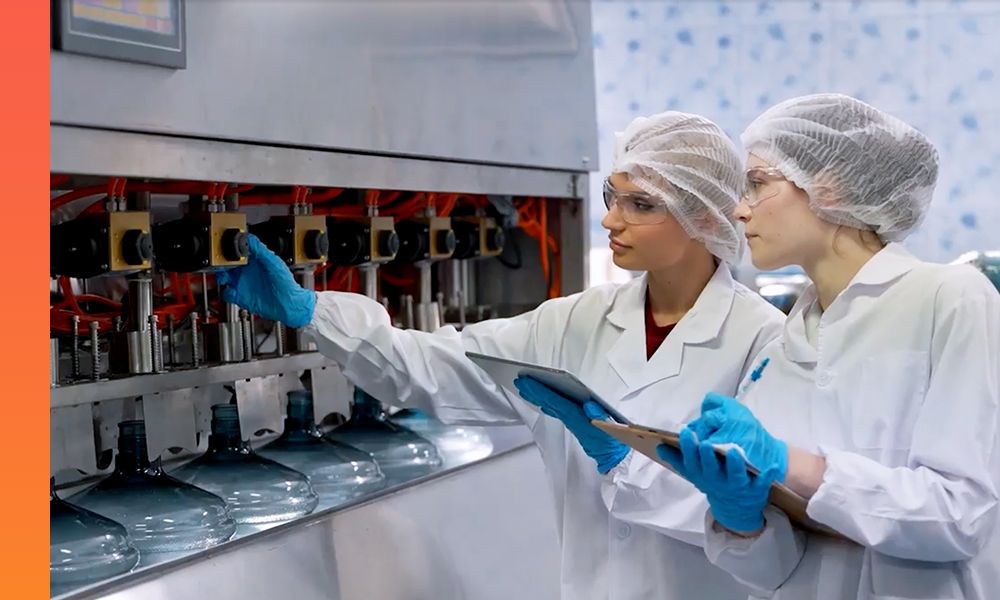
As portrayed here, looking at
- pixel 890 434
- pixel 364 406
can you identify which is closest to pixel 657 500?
pixel 890 434

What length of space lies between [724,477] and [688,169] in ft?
1.85

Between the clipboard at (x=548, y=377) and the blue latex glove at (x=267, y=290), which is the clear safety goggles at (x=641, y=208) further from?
the blue latex glove at (x=267, y=290)

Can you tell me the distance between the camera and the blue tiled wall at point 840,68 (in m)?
3.38

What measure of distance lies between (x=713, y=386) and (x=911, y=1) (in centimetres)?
230

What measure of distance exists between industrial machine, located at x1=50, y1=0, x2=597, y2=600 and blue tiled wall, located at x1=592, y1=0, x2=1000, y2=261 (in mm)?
1435

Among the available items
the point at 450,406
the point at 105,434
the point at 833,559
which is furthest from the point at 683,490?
the point at 105,434

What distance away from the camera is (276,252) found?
1719mm

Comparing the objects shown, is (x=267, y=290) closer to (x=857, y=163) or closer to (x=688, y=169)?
(x=688, y=169)

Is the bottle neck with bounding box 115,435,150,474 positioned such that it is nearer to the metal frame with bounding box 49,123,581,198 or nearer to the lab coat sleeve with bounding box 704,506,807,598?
the metal frame with bounding box 49,123,581,198

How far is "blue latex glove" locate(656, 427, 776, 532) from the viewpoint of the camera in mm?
1138

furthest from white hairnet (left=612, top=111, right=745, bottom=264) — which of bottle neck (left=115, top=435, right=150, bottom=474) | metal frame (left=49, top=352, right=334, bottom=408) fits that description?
bottle neck (left=115, top=435, right=150, bottom=474)

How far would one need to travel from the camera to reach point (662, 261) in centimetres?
162

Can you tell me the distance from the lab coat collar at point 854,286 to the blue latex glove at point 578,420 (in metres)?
0.25

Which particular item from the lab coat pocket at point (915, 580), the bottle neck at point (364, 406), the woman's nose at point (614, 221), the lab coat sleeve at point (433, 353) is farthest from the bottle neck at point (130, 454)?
the lab coat pocket at point (915, 580)
